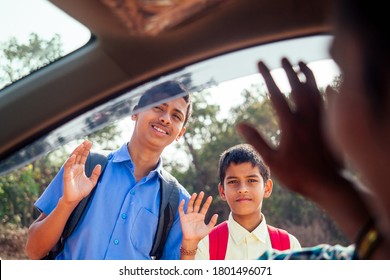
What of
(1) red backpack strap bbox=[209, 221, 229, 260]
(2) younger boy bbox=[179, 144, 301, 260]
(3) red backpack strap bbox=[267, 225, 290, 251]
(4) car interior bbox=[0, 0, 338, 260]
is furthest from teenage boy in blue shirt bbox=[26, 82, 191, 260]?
(4) car interior bbox=[0, 0, 338, 260]

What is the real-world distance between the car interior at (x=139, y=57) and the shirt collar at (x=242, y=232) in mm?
1183

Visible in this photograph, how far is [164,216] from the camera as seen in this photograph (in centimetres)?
188

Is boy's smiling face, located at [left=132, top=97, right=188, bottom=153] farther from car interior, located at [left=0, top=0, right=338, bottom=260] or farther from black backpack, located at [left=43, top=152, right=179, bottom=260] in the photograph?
car interior, located at [left=0, top=0, right=338, bottom=260]

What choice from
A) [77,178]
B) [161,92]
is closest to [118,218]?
[77,178]

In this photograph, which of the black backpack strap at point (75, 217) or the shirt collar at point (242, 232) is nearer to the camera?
the black backpack strap at point (75, 217)

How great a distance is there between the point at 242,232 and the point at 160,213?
44cm

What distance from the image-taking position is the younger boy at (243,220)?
2.16m

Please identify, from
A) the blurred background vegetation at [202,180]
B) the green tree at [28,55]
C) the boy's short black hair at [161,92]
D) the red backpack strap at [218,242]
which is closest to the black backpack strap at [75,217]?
the green tree at [28,55]

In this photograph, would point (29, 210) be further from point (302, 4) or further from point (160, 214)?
point (302, 4)

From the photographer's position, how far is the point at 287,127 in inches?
28.0

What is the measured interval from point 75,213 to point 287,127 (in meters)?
1.20

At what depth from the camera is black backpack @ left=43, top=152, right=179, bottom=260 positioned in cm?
181

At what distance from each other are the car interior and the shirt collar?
3.88 ft

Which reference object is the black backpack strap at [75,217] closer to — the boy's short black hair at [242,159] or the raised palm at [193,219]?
the raised palm at [193,219]
